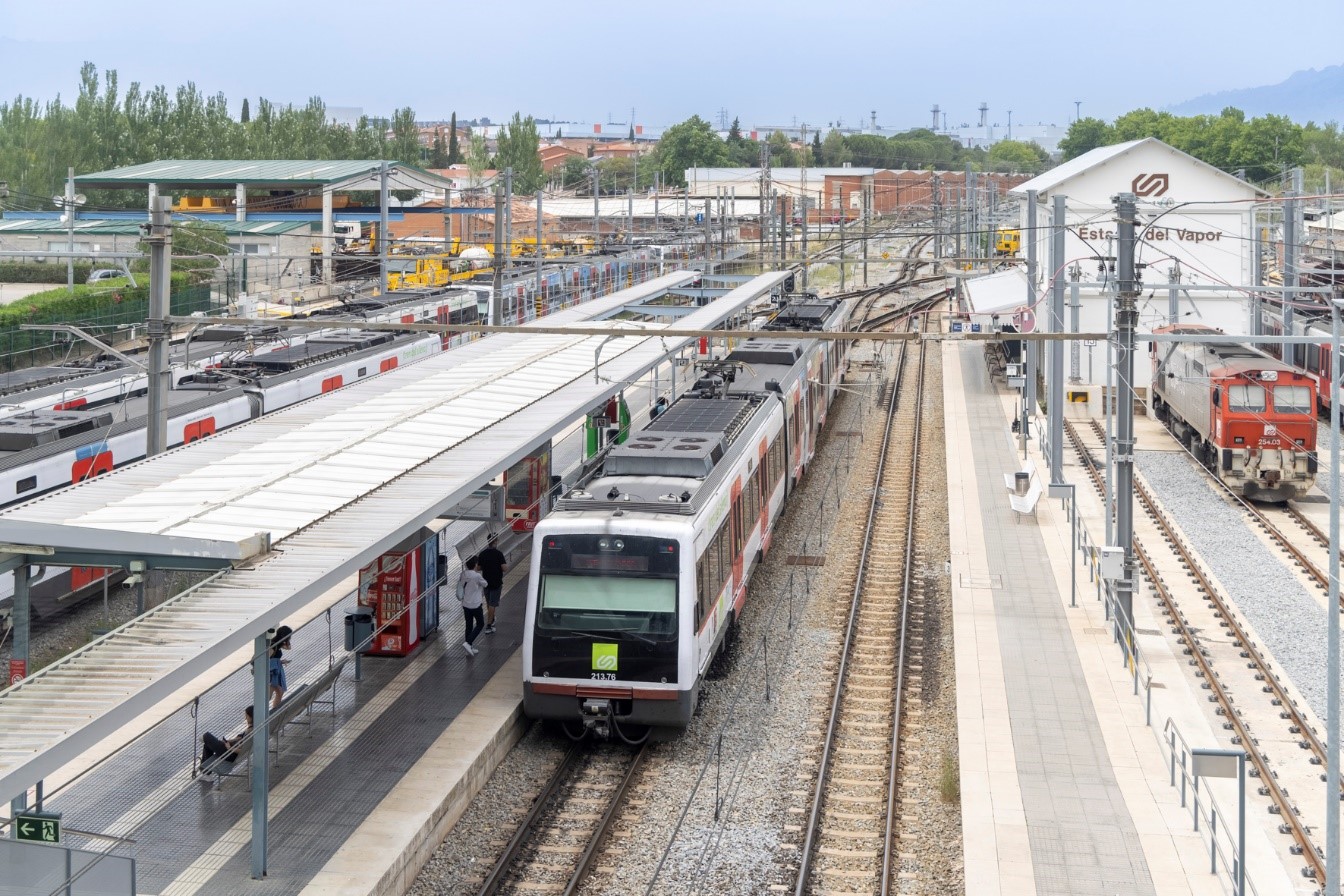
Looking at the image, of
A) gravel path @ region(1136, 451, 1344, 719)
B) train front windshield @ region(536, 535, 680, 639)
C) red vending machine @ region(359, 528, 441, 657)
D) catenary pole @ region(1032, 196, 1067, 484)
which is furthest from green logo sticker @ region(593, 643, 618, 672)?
catenary pole @ region(1032, 196, 1067, 484)

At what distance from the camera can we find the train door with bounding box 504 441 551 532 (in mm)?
21094

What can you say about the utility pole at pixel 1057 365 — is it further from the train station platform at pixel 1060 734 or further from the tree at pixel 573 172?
the tree at pixel 573 172

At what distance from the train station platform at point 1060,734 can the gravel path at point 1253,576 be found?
1.54 metres

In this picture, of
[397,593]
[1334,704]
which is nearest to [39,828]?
[397,593]

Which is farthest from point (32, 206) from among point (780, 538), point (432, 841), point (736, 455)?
point (432, 841)

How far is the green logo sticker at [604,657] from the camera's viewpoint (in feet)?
49.5

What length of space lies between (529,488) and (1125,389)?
339 inches

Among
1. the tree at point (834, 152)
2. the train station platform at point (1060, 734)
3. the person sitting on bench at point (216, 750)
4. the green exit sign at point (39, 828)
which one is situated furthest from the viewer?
the tree at point (834, 152)

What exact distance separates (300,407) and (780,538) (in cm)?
954

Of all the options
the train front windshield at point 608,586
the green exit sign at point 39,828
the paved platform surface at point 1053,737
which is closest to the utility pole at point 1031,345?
the paved platform surface at point 1053,737

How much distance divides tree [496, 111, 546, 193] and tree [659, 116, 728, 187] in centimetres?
3693

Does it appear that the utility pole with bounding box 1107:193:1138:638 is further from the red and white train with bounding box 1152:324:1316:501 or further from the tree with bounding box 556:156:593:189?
the tree with bounding box 556:156:593:189

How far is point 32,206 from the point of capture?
7475cm

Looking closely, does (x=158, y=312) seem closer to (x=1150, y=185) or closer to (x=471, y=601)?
(x=471, y=601)
